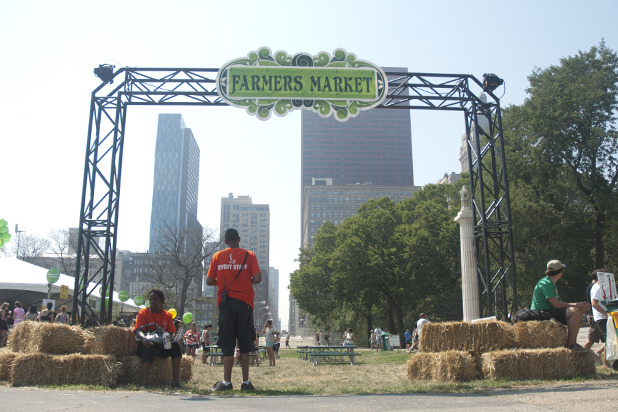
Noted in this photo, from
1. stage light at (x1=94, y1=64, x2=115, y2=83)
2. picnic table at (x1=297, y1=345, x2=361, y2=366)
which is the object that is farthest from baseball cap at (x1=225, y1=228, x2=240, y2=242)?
picnic table at (x1=297, y1=345, x2=361, y2=366)

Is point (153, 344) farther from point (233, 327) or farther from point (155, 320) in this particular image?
point (233, 327)

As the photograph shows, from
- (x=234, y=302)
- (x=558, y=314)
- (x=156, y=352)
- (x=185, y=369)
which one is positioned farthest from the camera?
(x=185, y=369)

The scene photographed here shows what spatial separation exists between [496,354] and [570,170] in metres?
23.8

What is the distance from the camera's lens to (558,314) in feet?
27.6

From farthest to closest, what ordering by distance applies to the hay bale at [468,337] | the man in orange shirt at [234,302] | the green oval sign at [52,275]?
the green oval sign at [52,275] → the hay bale at [468,337] → the man in orange shirt at [234,302]

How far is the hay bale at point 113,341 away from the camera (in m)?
8.05

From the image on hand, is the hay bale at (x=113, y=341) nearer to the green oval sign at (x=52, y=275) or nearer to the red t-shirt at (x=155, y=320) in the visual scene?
the red t-shirt at (x=155, y=320)

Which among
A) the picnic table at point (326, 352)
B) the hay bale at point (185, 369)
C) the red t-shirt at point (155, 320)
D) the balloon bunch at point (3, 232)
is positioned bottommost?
the picnic table at point (326, 352)

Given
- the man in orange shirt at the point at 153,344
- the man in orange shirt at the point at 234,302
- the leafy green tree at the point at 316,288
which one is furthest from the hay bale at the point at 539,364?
the leafy green tree at the point at 316,288

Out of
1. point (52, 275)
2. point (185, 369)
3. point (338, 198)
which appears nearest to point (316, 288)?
point (52, 275)

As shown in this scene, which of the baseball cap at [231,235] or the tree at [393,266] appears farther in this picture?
the tree at [393,266]

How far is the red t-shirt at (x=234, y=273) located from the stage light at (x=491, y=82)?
357 inches

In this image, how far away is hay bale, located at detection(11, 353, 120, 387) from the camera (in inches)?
299

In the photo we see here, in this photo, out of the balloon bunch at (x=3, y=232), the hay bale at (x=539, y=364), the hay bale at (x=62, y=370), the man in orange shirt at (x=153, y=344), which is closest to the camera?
the hay bale at (x=62, y=370)
